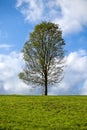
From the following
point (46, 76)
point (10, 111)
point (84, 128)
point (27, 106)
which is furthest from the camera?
point (46, 76)

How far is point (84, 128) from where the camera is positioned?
29.5 meters

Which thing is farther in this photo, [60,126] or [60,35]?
[60,35]

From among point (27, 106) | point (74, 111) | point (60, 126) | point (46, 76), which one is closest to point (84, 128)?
point (60, 126)

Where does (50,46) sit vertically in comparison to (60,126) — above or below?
above

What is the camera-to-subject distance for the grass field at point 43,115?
29.7 metres

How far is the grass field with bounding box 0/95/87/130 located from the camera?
2966 cm

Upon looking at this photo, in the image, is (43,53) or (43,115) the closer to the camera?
(43,115)

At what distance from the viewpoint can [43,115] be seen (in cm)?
3444

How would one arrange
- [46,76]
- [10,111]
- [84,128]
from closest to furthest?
1. [84,128]
2. [10,111]
3. [46,76]

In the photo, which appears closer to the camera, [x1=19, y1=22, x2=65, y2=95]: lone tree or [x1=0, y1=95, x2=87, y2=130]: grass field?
[x1=0, y1=95, x2=87, y2=130]: grass field

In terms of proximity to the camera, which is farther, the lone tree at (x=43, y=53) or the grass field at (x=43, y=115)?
the lone tree at (x=43, y=53)

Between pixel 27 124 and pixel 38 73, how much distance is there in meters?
35.5

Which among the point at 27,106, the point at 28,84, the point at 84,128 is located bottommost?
the point at 84,128

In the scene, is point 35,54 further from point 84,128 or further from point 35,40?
point 84,128
